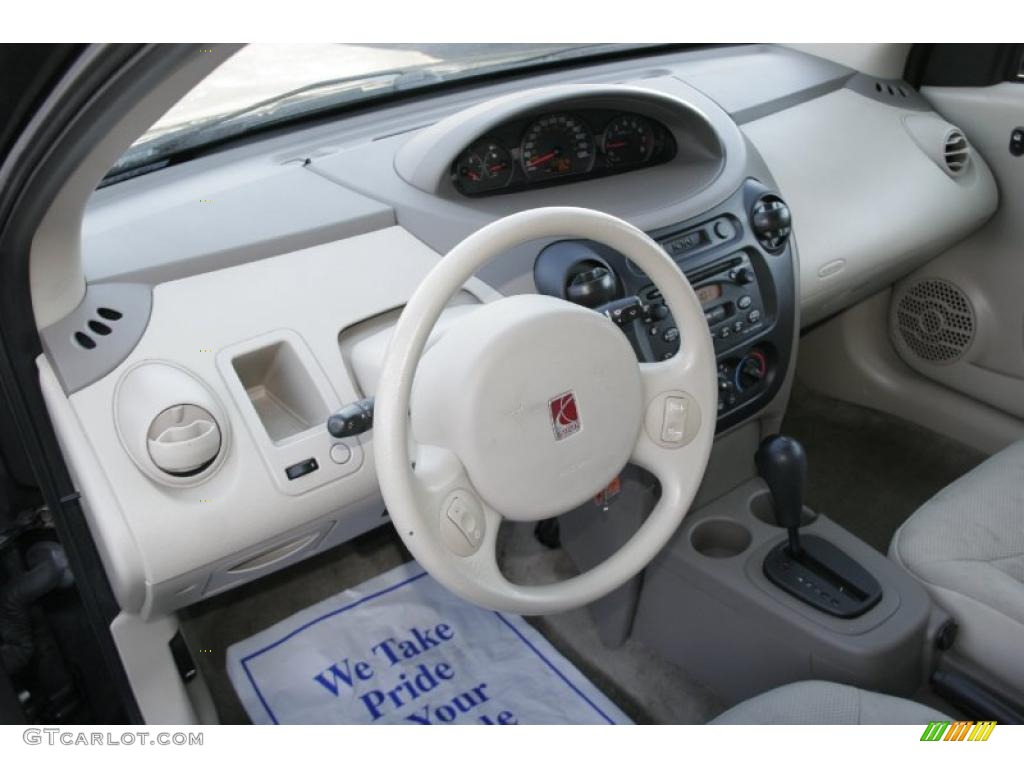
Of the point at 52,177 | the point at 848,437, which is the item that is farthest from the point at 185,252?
the point at 848,437

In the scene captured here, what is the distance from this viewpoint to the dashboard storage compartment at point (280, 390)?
1.17 meters

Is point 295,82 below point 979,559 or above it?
above

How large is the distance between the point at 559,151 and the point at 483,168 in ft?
0.52

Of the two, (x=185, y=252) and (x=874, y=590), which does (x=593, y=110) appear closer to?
(x=185, y=252)

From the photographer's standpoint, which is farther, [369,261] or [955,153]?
[955,153]

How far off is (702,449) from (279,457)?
524mm

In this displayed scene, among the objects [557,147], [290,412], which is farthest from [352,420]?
[557,147]

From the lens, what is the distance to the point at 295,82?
1.56 m

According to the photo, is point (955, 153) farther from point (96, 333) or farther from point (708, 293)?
point (96, 333)


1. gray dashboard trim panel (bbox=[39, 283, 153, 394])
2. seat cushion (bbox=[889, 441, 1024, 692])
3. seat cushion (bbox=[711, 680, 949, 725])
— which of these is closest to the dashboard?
gray dashboard trim panel (bbox=[39, 283, 153, 394])

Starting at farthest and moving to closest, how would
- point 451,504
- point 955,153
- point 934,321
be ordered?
point 934,321 < point 955,153 < point 451,504

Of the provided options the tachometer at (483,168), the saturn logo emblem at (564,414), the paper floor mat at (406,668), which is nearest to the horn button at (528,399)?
the saturn logo emblem at (564,414)

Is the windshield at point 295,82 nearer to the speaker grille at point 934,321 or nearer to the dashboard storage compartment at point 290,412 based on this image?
the dashboard storage compartment at point 290,412

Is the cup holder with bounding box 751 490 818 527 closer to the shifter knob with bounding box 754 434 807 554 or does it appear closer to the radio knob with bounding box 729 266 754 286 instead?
the shifter knob with bounding box 754 434 807 554
